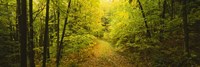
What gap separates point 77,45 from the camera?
18.1 meters

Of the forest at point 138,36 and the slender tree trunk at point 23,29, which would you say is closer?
the slender tree trunk at point 23,29

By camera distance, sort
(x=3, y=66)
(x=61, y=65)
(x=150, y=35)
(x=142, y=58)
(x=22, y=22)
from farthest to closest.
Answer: (x=61, y=65) → (x=142, y=58) → (x=150, y=35) → (x=3, y=66) → (x=22, y=22)

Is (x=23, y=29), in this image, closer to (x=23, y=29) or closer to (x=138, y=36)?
(x=23, y=29)

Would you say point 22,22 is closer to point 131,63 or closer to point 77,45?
point 77,45

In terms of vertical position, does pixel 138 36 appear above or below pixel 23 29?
below

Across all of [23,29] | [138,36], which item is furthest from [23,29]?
[138,36]

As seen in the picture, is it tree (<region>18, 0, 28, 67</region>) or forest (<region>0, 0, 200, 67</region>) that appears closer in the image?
tree (<region>18, 0, 28, 67</region>)

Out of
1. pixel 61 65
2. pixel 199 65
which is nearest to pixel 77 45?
pixel 61 65

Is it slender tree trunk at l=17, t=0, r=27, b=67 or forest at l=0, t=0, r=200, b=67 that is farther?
forest at l=0, t=0, r=200, b=67

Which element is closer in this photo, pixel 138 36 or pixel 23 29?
pixel 23 29

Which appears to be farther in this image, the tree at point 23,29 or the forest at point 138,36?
the forest at point 138,36

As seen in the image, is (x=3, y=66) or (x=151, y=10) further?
(x=151, y=10)

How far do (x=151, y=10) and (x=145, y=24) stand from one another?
1.40 meters

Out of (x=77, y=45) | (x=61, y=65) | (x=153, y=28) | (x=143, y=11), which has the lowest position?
(x=61, y=65)
